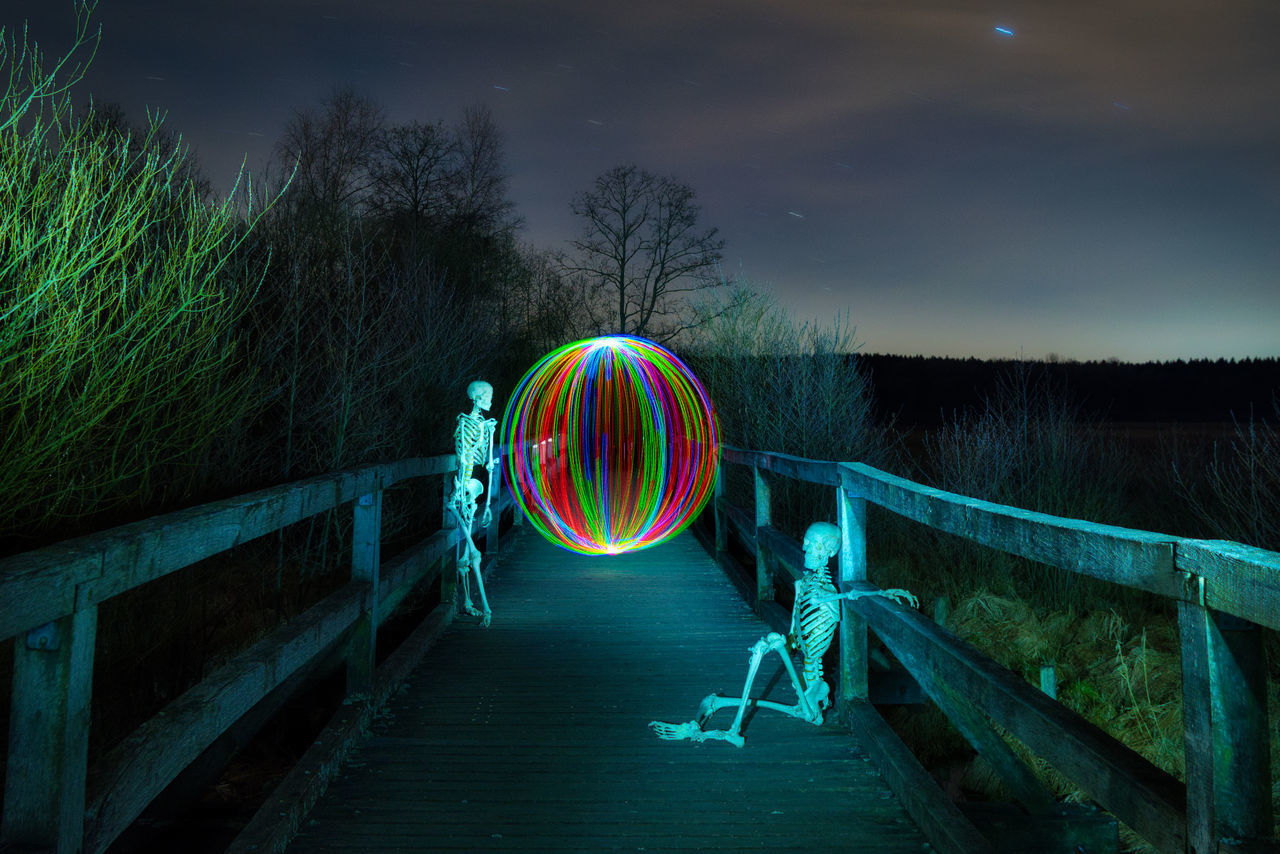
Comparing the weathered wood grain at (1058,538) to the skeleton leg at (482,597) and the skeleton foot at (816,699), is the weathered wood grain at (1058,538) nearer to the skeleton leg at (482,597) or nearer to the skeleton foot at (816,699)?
the skeleton foot at (816,699)

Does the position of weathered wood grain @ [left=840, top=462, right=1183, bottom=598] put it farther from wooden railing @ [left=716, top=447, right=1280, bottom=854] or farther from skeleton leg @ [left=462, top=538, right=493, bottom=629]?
skeleton leg @ [left=462, top=538, right=493, bottom=629]

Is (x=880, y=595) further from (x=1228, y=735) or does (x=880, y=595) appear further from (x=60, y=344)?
(x=60, y=344)

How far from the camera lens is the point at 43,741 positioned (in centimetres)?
164

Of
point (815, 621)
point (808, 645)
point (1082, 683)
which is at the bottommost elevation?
point (1082, 683)

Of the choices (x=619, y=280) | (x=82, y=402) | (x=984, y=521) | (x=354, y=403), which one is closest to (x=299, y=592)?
(x=354, y=403)

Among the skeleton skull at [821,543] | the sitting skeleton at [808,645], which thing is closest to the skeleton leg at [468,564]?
the sitting skeleton at [808,645]

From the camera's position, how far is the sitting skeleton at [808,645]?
369 cm

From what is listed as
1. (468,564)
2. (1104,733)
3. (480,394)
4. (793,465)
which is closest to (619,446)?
(480,394)

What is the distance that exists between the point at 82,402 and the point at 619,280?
80.3 feet

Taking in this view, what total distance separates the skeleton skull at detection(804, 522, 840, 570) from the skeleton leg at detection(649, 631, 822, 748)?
0.38m

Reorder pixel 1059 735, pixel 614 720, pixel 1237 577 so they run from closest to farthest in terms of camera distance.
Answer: pixel 1237 577 → pixel 1059 735 → pixel 614 720

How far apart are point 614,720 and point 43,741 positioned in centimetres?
276

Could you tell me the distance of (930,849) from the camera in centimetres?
276

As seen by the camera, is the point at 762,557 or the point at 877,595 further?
the point at 762,557
